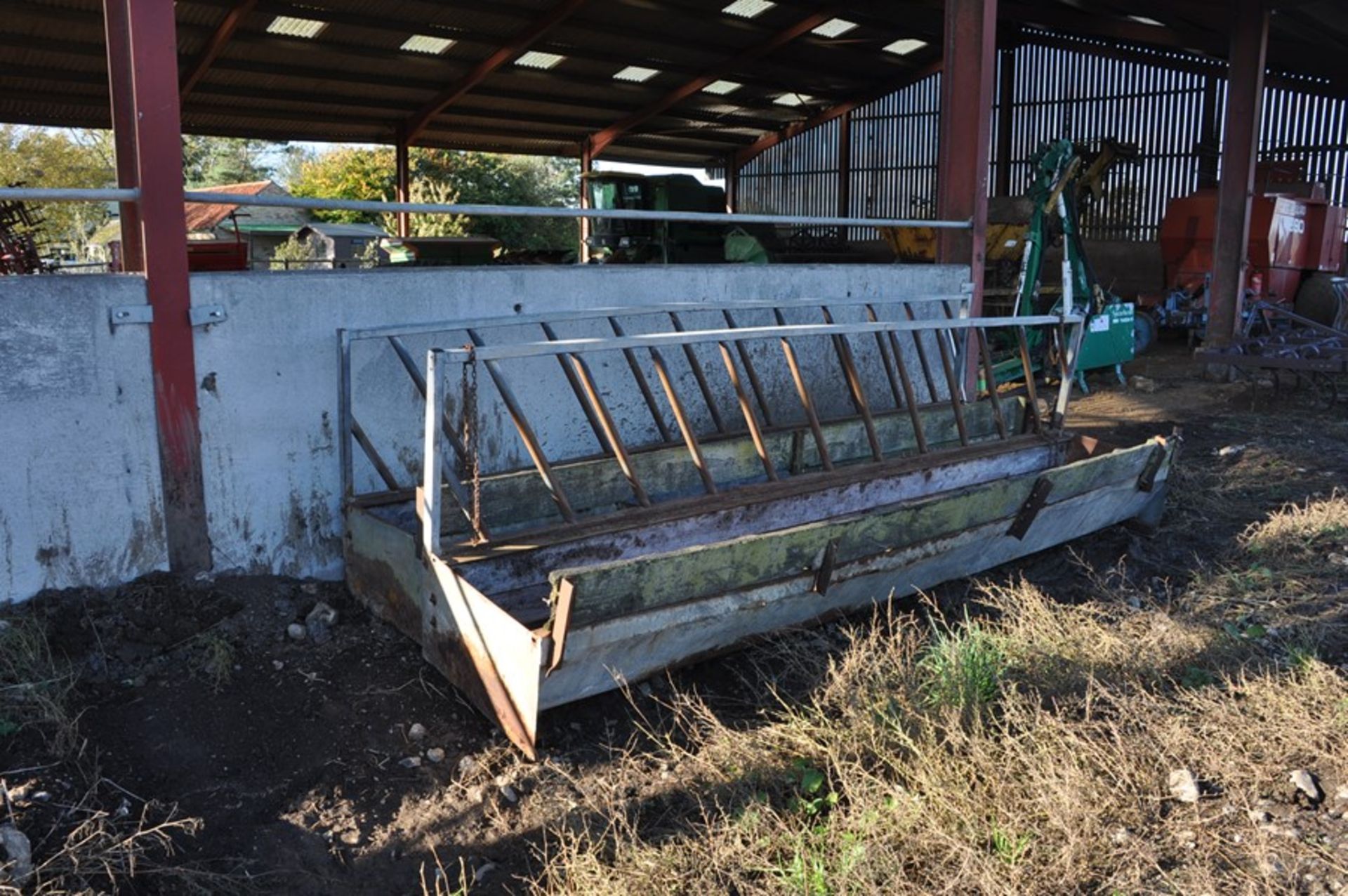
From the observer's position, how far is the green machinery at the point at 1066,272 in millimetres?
10734

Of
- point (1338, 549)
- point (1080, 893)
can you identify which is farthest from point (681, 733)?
point (1338, 549)

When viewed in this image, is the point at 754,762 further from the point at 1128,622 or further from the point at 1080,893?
the point at 1128,622

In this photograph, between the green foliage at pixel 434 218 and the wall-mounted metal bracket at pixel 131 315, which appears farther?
the green foliage at pixel 434 218

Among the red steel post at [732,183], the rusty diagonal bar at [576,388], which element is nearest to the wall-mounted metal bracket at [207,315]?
the rusty diagonal bar at [576,388]

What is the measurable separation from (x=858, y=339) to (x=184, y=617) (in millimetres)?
4747

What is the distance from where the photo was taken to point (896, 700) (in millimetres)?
3828

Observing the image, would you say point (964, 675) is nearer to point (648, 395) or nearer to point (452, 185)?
point (648, 395)

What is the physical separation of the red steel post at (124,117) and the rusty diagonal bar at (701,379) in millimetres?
2674

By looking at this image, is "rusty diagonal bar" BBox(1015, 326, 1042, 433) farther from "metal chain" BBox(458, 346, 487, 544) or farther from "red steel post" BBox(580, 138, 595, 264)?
"red steel post" BBox(580, 138, 595, 264)

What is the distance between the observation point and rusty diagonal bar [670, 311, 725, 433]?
5910 millimetres

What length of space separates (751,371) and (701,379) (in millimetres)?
362

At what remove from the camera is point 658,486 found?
5.60 meters

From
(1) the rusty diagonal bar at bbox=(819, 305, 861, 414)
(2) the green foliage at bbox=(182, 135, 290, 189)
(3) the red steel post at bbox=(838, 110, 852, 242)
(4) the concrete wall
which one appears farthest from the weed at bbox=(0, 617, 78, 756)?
(2) the green foliage at bbox=(182, 135, 290, 189)

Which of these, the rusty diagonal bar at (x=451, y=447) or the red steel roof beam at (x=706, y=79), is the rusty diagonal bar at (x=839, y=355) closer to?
the rusty diagonal bar at (x=451, y=447)
